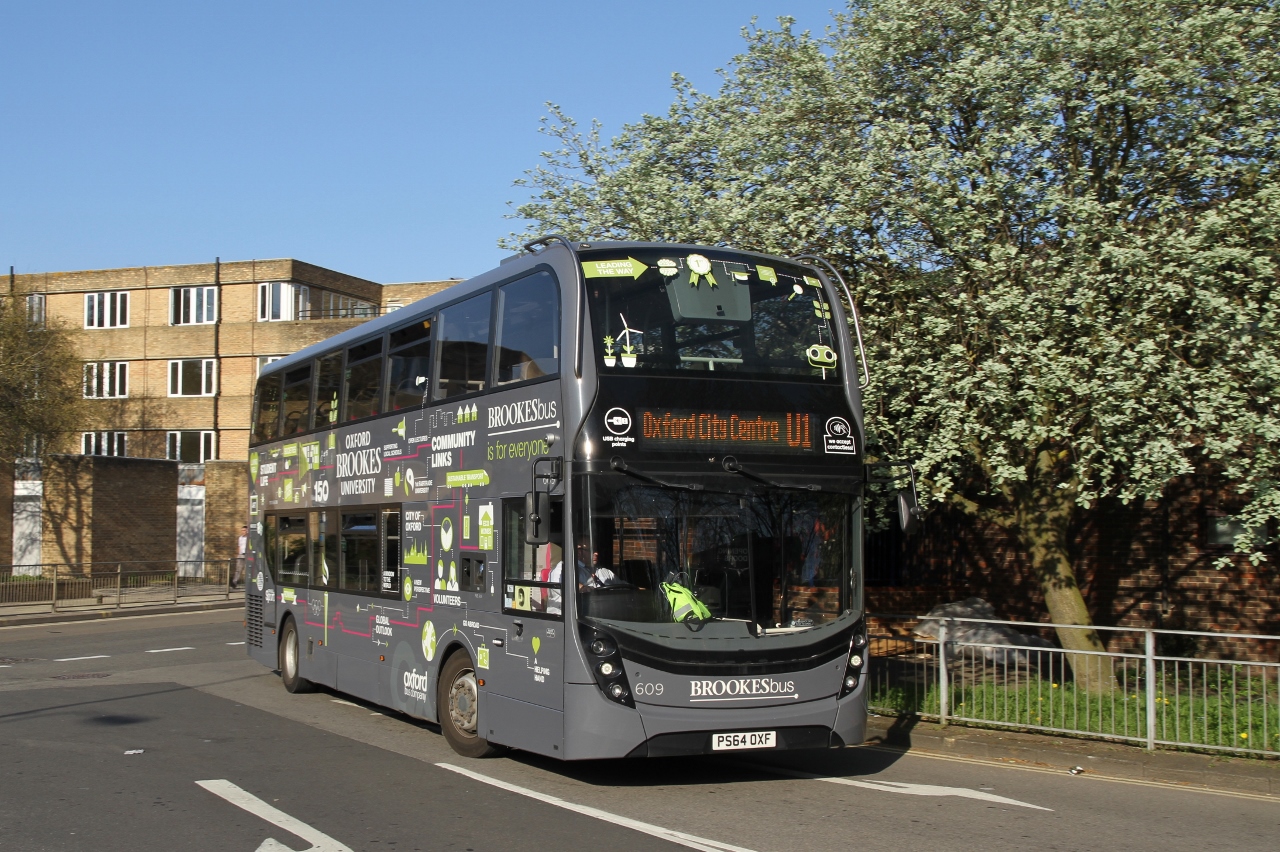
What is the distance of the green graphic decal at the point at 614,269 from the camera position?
29.9 feet

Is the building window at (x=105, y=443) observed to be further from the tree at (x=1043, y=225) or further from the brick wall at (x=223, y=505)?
the tree at (x=1043, y=225)

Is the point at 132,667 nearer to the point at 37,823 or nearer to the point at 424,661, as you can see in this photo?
the point at 424,661

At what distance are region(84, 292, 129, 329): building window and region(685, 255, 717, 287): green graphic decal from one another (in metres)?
50.4

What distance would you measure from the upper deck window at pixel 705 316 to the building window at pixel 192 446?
46893mm

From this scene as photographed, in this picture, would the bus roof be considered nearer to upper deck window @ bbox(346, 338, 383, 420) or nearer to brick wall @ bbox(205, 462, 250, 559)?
upper deck window @ bbox(346, 338, 383, 420)

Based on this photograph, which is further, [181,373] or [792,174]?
[181,373]

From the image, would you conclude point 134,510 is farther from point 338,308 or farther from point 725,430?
point 725,430

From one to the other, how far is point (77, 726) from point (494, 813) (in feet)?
20.6

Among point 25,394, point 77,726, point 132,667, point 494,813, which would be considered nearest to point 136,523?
point 25,394

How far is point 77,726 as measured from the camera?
12297 millimetres

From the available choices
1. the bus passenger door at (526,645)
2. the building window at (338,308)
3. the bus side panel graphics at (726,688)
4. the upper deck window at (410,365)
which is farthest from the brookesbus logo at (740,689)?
the building window at (338,308)

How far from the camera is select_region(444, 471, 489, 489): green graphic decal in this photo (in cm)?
1032

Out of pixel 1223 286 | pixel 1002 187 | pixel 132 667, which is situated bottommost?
pixel 132 667

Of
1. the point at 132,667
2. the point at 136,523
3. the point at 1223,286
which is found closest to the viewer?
the point at 1223,286
